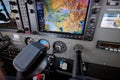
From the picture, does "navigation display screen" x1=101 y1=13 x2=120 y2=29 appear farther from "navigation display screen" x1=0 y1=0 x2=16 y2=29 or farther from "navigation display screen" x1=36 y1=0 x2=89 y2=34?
"navigation display screen" x1=0 y1=0 x2=16 y2=29

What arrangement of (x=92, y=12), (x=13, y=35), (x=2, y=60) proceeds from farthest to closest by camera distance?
(x=2, y=60) < (x=13, y=35) < (x=92, y=12)

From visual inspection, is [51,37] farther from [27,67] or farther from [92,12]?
[27,67]

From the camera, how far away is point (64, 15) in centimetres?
93

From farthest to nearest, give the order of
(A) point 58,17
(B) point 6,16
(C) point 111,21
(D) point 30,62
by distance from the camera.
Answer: (B) point 6,16, (A) point 58,17, (C) point 111,21, (D) point 30,62

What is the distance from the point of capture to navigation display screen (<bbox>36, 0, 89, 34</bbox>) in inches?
33.7

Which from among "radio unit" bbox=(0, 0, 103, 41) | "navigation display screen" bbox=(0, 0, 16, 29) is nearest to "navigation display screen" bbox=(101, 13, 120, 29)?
"radio unit" bbox=(0, 0, 103, 41)

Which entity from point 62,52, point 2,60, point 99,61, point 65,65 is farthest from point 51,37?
point 2,60

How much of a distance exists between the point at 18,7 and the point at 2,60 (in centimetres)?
92

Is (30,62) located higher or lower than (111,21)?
lower

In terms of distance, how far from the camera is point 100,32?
913mm

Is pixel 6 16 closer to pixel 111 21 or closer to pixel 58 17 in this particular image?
pixel 58 17

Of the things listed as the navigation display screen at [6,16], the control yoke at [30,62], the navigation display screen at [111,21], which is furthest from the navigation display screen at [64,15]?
the control yoke at [30,62]

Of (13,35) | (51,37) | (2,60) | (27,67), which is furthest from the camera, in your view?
(2,60)

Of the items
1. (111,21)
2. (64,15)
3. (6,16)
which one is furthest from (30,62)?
(6,16)
